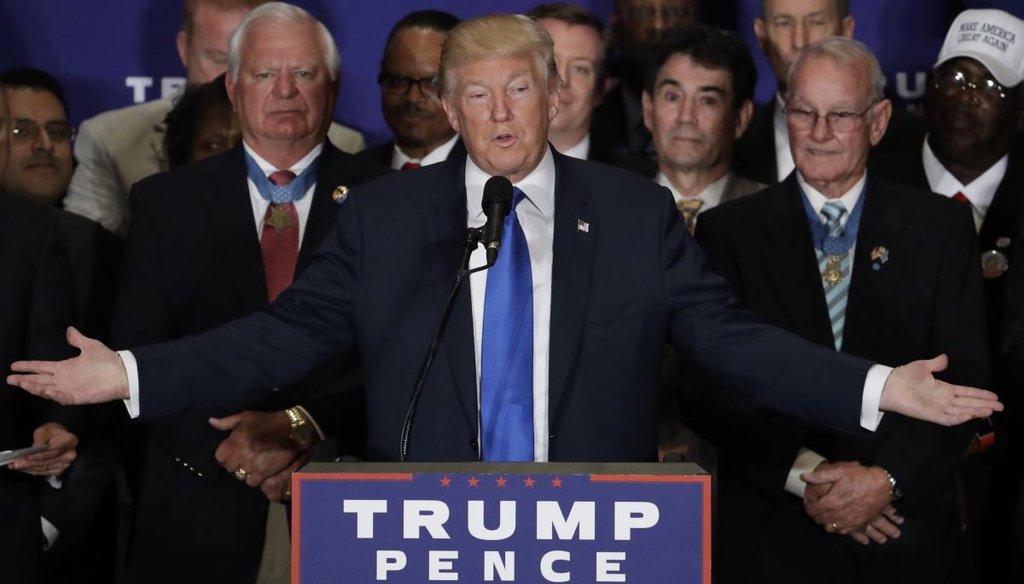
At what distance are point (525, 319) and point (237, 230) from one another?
1184 millimetres

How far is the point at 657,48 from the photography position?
428 centimetres

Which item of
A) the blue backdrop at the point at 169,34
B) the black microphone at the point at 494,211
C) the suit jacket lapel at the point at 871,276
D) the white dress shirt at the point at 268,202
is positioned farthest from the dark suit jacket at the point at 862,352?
the blue backdrop at the point at 169,34

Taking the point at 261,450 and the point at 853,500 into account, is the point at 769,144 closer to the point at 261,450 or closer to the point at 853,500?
the point at 853,500

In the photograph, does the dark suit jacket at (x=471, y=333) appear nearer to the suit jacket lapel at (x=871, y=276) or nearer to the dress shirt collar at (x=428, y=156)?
the suit jacket lapel at (x=871, y=276)

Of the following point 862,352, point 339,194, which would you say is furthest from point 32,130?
point 862,352

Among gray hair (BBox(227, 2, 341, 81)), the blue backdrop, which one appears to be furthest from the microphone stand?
the blue backdrop

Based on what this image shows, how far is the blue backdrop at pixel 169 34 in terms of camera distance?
5082mm

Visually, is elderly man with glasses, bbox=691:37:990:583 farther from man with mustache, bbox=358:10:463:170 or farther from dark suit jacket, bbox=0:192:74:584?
dark suit jacket, bbox=0:192:74:584

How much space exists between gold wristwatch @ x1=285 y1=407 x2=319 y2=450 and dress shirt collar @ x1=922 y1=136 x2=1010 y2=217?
1.75 meters

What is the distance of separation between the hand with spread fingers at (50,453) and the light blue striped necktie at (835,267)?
5.47ft

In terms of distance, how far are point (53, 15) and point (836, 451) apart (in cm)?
296

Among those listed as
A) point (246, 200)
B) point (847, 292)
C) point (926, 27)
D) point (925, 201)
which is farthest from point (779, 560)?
point (926, 27)

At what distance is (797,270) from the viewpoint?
11.7ft

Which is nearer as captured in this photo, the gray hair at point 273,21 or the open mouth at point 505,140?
the open mouth at point 505,140
